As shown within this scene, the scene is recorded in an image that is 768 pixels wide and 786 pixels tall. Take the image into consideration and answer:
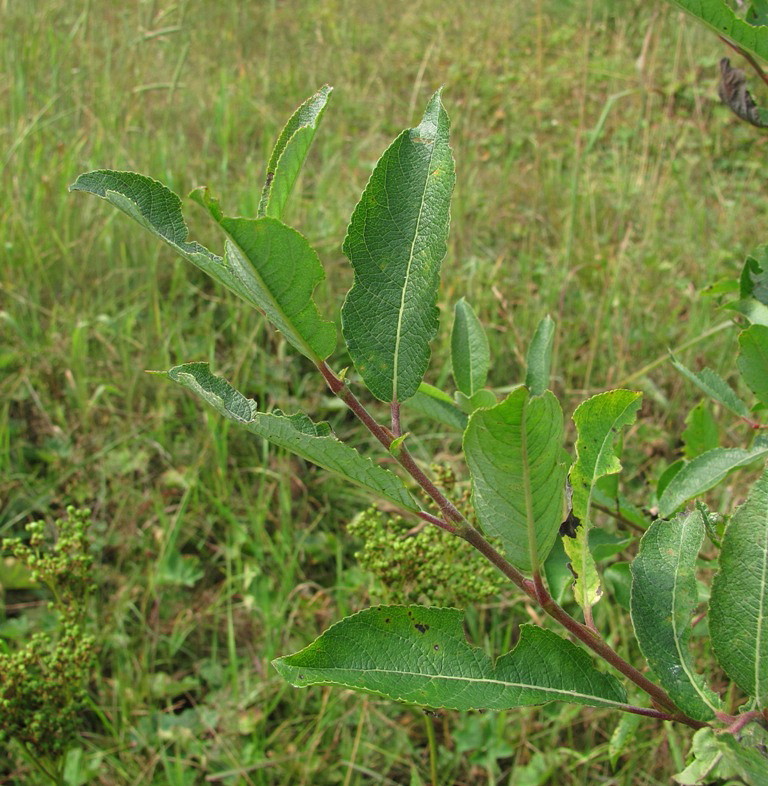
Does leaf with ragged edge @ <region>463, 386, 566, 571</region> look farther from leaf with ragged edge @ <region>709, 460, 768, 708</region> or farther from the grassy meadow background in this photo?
the grassy meadow background

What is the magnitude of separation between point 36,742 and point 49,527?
3.38 feet

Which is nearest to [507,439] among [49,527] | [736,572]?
[736,572]

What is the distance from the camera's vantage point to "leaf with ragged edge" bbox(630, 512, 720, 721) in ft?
2.54

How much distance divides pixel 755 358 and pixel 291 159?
699mm

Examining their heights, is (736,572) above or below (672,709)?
above

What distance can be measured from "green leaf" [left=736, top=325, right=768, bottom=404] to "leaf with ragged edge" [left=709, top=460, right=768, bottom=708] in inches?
15.3

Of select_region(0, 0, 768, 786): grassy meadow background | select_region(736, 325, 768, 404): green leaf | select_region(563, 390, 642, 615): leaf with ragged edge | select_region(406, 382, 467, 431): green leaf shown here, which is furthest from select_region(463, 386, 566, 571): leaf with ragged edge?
select_region(0, 0, 768, 786): grassy meadow background

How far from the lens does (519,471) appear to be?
2.11 feet

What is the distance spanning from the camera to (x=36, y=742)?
1.40 m

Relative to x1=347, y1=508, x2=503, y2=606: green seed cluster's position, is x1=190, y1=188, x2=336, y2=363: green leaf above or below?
above

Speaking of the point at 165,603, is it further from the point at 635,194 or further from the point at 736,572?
the point at 635,194

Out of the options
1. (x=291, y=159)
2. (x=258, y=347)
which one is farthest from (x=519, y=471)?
(x=258, y=347)

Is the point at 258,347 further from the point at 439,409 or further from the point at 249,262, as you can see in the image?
→ the point at 249,262

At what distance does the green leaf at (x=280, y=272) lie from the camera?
59 cm
